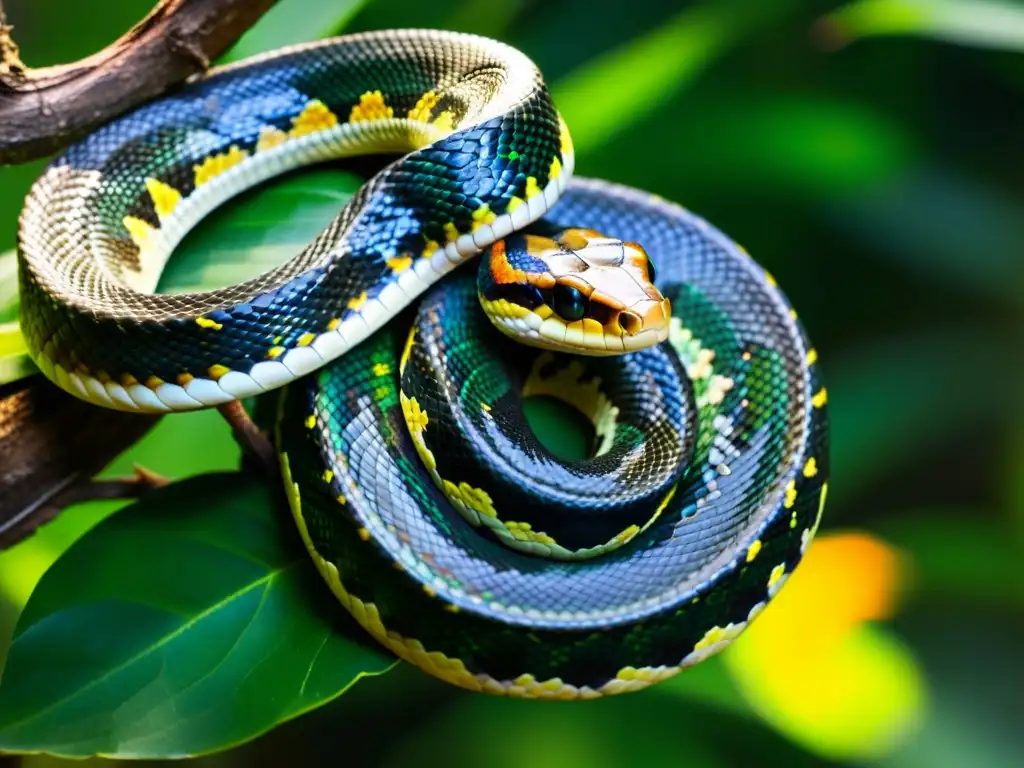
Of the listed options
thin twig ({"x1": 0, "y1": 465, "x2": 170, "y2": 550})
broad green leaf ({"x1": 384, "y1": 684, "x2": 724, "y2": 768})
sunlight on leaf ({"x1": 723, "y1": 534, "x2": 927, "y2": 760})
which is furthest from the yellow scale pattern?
broad green leaf ({"x1": 384, "y1": 684, "x2": 724, "y2": 768})

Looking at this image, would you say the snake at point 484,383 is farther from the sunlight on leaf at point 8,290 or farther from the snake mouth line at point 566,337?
the sunlight on leaf at point 8,290

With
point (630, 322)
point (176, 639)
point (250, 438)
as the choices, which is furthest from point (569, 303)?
point (176, 639)

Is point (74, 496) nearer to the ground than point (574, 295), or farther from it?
nearer to the ground

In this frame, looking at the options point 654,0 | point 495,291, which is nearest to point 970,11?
point 654,0

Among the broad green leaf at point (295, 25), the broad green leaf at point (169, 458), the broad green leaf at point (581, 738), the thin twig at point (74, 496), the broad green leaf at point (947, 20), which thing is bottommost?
the broad green leaf at point (581, 738)

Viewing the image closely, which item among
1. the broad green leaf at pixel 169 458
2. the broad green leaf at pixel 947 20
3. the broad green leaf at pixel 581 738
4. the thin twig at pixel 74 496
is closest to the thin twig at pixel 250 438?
the thin twig at pixel 74 496

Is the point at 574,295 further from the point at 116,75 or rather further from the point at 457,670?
the point at 116,75
